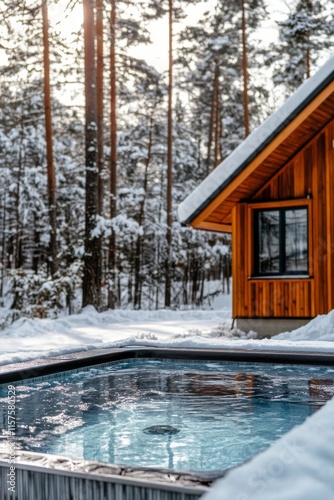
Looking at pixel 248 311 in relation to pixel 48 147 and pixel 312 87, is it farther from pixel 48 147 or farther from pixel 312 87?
pixel 48 147

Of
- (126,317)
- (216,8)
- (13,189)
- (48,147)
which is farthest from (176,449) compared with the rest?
(216,8)

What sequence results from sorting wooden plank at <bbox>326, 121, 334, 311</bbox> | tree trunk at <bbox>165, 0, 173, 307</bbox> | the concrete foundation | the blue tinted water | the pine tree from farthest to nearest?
the pine tree, tree trunk at <bbox>165, 0, 173, 307</bbox>, the concrete foundation, wooden plank at <bbox>326, 121, 334, 311</bbox>, the blue tinted water

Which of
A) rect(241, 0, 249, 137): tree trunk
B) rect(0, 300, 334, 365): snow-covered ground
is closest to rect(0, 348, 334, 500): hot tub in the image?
rect(0, 300, 334, 365): snow-covered ground

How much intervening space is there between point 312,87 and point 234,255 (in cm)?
359

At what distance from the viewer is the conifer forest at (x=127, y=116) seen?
17.3 m

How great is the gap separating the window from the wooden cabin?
0.02 meters

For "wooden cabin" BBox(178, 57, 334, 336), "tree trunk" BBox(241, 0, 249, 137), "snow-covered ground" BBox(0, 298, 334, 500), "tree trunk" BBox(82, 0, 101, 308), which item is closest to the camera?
"snow-covered ground" BBox(0, 298, 334, 500)

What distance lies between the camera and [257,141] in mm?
11523

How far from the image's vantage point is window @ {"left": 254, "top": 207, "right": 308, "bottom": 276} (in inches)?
478

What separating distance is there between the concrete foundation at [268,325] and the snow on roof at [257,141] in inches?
91.6

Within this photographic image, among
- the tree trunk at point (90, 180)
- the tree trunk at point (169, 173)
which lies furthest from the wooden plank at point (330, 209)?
the tree trunk at point (169, 173)

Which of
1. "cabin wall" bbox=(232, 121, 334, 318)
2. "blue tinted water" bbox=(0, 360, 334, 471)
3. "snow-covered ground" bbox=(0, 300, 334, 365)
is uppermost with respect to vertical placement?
"cabin wall" bbox=(232, 121, 334, 318)

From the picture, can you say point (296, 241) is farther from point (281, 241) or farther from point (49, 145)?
point (49, 145)

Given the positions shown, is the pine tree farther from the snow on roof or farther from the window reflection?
the window reflection
